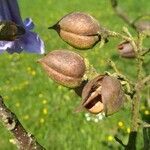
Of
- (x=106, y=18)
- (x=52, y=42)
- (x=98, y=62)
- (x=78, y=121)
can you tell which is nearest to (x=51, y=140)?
(x=78, y=121)

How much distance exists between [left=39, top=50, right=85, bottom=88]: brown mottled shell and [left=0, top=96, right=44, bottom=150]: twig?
18 centimetres

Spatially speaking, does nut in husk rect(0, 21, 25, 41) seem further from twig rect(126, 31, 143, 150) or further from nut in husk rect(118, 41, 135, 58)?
nut in husk rect(118, 41, 135, 58)

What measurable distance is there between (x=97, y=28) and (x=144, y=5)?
1099cm

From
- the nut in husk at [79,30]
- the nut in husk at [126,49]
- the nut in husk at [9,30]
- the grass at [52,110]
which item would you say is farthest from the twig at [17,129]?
the grass at [52,110]

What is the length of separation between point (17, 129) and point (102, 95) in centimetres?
23

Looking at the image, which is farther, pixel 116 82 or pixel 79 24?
pixel 79 24

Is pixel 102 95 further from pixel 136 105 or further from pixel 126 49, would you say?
pixel 126 49

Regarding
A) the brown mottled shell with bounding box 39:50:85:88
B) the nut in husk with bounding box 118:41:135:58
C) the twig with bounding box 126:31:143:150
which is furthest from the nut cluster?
the nut in husk with bounding box 118:41:135:58

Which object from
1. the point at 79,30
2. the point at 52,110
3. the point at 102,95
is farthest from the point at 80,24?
the point at 52,110

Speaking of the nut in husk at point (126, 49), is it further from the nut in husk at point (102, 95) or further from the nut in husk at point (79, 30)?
the nut in husk at point (102, 95)

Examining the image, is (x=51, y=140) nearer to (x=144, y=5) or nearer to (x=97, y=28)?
(x=97, y=28)

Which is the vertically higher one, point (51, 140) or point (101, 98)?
point (101, 98)

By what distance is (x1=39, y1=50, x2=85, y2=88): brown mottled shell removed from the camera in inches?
65.7

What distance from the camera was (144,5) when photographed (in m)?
12.6
